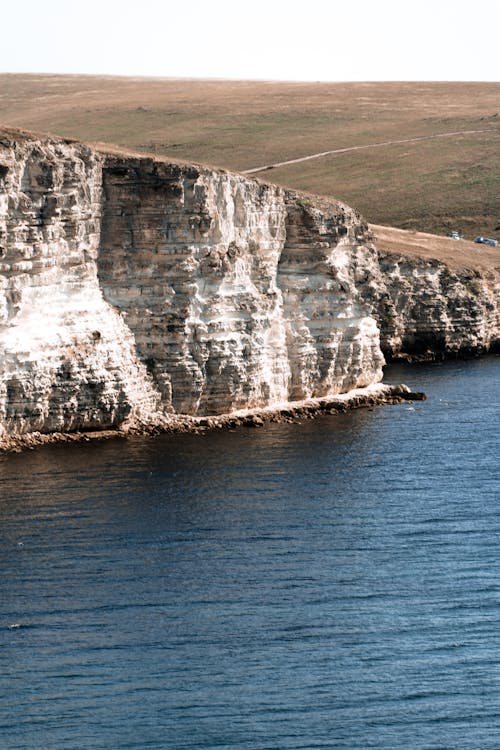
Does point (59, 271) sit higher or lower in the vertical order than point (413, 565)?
higher

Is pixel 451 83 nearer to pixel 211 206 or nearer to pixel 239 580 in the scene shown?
pixel 211 206

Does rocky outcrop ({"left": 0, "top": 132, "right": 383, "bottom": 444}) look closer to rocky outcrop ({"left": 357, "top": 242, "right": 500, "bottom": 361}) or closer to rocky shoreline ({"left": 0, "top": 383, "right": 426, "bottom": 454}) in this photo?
rocky shoreline ({"left": 0, "top": 383, "right": 426, "bottom": 454})

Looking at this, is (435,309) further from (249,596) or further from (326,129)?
(326,129)

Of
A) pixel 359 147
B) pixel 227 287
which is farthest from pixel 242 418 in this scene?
pixel 359 147

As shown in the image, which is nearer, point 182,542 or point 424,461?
point 182,542

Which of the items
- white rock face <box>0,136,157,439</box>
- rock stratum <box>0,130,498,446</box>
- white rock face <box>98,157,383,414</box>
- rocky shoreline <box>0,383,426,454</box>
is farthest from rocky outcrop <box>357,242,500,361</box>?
white rock face <box>0,136,157,439</box>

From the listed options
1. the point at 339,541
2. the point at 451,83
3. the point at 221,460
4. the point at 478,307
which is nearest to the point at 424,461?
the point at 221,460
